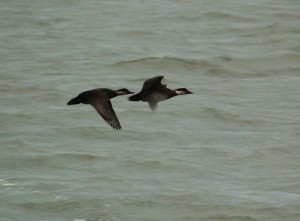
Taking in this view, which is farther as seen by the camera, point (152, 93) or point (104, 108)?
point (152, 93)

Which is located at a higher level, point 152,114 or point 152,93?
point 152,93

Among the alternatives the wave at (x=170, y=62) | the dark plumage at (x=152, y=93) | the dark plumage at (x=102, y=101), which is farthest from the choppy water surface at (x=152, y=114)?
the dark plumage at (x=102, y=101)

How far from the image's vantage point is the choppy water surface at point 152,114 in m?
17.4

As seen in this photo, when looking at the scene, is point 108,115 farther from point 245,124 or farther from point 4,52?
point 4,52

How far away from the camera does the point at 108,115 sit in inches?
623

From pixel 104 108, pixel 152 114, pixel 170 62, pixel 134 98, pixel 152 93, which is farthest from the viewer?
pixel 170 62

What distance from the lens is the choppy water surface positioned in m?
17.4

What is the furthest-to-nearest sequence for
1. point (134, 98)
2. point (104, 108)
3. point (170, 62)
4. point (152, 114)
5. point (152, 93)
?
point (170, 62) < point (152, 114) < point (152, 93) < point (134, 98) < point (104, 108)

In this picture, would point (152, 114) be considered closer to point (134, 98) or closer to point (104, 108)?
point (134, 98)

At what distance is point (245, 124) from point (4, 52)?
22.7 feet

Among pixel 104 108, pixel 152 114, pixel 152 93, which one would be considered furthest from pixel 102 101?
pixel 152 114

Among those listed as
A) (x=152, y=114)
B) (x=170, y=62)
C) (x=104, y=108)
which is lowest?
(x=152, y=114)

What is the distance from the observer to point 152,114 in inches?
867

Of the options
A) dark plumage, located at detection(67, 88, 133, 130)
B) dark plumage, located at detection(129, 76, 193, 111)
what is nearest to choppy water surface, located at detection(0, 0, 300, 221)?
dark plumage, located at detection(129, 76, 193, 111)
